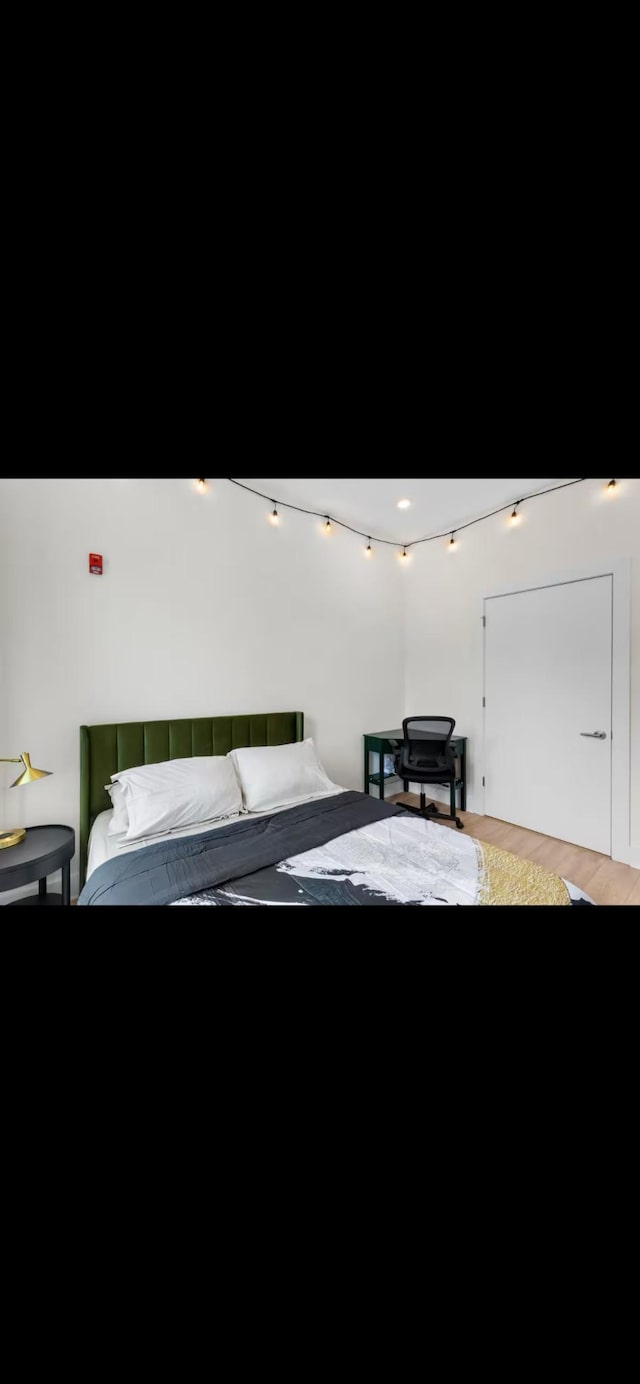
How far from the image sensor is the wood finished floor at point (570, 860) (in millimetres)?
2443

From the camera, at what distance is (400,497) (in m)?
3.18

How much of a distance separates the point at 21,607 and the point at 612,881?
3.54m

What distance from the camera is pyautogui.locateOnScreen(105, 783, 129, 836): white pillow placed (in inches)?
83.0

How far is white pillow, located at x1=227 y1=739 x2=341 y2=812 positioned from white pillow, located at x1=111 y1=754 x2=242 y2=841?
90 mm

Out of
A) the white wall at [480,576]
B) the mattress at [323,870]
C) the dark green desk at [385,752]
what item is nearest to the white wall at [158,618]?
the dark green desk at [385,752]

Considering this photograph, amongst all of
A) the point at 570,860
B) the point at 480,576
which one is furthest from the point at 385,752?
the point at 480,576

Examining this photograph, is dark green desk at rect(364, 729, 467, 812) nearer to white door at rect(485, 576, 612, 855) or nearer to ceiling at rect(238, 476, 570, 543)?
white door at rect(485, 576, 612, 855)

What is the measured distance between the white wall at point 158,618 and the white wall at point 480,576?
27.3 inches

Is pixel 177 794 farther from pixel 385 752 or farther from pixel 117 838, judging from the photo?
pixel 385 752

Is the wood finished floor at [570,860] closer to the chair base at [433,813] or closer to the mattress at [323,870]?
the chair base at [433,813]

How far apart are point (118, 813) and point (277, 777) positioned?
852 mm
